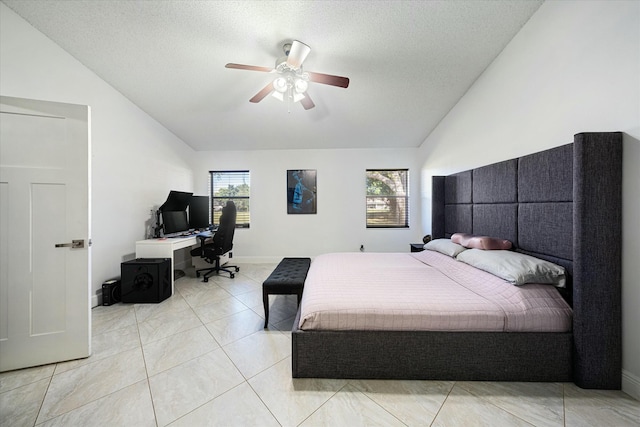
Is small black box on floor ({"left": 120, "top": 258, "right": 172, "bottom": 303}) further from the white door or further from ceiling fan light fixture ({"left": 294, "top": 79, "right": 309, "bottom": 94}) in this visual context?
ceiling fan light fixture ({"left": 294, "top": 79, "right": 309, "bottom": 94})

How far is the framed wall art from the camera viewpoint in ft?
14.3

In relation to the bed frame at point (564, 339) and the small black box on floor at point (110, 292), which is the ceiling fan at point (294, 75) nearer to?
the bed frame at point (564, 339)

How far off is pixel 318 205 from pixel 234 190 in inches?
Answer: 74.7

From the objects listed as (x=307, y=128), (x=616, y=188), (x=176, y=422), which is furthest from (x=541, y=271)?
(x=307, y=128)

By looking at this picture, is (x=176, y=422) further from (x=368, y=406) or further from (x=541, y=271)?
(x=541, y=271)

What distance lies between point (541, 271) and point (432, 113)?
2.70 meters

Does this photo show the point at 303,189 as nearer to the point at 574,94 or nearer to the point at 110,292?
the point at 110,292

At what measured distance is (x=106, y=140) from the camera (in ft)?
→ 8.47

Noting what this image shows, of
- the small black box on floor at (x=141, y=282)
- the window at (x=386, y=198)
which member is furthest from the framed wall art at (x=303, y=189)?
the small black box on floor at (x=141, y=282)

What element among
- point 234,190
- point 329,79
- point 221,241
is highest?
point 329,79

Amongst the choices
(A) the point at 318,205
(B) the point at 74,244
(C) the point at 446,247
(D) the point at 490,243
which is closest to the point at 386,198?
→ (A) the point at 318,205

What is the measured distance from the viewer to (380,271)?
2.04m

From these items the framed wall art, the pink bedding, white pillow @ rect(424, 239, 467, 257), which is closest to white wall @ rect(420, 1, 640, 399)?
the pink bedding

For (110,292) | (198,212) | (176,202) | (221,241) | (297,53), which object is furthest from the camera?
(198,212)
